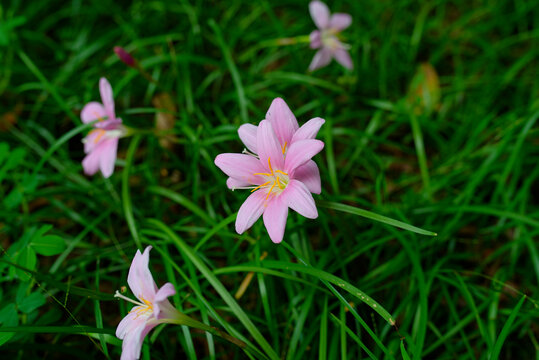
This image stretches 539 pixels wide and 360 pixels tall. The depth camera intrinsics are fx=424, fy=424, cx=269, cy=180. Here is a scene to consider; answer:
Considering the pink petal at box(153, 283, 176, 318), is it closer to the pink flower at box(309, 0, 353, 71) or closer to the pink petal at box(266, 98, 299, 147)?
the pink petal at box(266, 98, 299, 147)

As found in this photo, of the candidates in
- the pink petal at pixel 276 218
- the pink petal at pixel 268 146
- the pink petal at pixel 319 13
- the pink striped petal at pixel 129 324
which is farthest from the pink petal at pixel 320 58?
the pink striped petal at pixel 129 324

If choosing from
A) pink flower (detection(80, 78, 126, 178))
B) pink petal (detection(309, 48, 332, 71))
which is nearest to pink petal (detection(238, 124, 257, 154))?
pink flower (detection(80, 78, 126, 178))

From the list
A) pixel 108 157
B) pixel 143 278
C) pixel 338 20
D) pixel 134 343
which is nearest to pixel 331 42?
pixel 338 20

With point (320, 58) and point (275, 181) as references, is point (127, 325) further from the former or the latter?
point (320, 58)

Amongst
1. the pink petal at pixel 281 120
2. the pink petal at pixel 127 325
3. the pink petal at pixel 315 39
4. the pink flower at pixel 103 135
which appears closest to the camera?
the pink petal at pixel 127 325

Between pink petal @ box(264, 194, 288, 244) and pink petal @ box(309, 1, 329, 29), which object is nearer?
pink petal @ box(264, 194, 288, 244)

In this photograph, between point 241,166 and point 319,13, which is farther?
point 319,13

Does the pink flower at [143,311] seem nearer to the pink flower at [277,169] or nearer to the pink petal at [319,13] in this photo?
the pink flower at [277,169]
